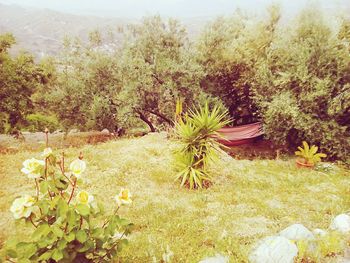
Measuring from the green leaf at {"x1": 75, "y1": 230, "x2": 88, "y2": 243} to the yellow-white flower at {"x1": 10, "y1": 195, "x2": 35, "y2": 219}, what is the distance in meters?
0.56

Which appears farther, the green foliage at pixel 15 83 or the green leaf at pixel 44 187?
the green foliage at pixel 15 83

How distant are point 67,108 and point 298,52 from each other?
13.4 meters

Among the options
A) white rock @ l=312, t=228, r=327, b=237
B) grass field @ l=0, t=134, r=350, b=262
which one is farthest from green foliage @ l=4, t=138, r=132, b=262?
white rock @ l=312, t=228, r=327, b=237

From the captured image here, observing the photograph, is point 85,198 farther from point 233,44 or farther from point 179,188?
point 233,44

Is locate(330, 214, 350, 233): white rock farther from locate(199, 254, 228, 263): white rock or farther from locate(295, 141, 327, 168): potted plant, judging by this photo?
locate(295, 141, 327, 168): potted plant

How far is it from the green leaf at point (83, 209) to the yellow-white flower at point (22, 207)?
0.49 m

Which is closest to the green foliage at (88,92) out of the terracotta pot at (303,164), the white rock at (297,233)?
the terracotta pot at (303,164)

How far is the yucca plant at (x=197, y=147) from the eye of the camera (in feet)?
29.4

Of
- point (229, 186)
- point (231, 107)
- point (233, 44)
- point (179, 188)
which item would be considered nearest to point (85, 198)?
point (179, 188)

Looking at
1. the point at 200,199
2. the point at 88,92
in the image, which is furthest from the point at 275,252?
the point at 88,92

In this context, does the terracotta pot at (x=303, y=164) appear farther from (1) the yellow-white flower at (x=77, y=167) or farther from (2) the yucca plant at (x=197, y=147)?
(1) the yellow-white flower at (x=77, y=167)

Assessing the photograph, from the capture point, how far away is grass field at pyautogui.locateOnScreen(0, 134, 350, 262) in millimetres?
5930

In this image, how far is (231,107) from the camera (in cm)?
2145

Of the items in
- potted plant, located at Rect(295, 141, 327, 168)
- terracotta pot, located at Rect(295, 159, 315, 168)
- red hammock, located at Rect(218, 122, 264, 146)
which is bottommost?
red hammock, located at Rect(218, 122, 264, 146)
